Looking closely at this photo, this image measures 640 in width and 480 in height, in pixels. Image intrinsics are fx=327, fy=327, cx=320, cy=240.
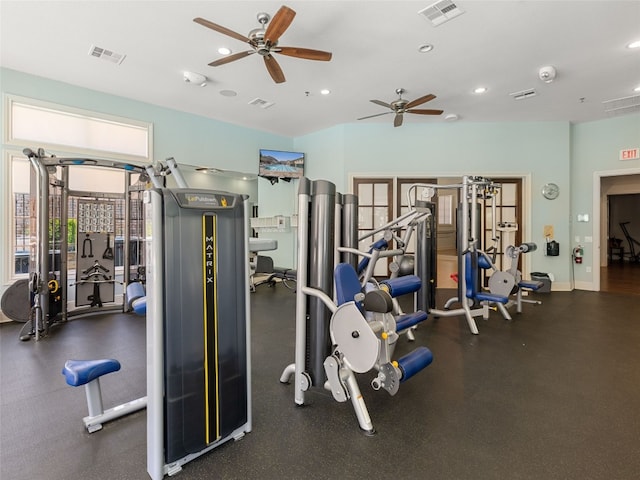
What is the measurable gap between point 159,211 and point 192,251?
0.24 meters

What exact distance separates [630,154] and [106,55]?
8704 millimetres

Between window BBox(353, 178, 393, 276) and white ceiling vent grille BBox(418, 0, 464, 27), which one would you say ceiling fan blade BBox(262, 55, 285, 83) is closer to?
white ceiling vent grille BBox(418, 0, 464, 27)

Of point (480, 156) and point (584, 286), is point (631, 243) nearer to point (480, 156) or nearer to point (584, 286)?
point (584, 286)

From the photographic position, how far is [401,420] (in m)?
2.14

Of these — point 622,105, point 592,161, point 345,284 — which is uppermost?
point 622,105

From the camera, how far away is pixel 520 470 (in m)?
1.69

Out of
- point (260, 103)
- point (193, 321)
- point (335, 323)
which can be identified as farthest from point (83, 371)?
point (260, 103)

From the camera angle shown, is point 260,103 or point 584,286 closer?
point 260,103

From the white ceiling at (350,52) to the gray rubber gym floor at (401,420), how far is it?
3.40 m

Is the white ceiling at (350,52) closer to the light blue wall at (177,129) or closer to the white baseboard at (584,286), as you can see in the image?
the light blue wall at (177,129)

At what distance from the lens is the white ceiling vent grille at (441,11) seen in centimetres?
313

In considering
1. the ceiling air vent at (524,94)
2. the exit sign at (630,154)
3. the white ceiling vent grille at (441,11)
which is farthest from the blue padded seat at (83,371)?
the exit sign at (630,154)

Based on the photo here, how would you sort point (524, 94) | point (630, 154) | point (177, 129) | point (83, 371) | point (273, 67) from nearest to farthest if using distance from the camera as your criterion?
point (83, 371) → point (273, 67) → point (524, 94) → point (177, 129) → point (630, 154)

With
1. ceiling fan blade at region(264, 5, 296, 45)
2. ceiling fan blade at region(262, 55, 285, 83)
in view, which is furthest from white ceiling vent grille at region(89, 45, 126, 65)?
ceiling fan blade at region(264, 5, 296, 45)
